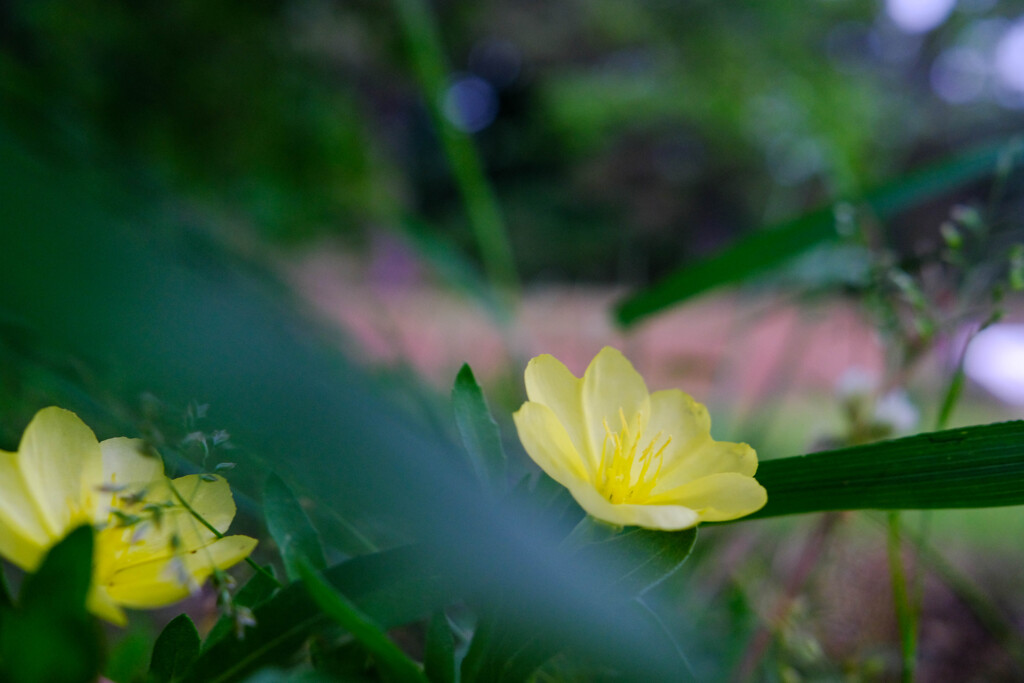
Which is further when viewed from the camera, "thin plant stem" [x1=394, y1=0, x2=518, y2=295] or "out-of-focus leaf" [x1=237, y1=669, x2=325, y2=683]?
"thin plant stem" [x1=394, y1=0, x2=518, y2=295]

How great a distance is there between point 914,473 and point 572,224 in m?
4.61

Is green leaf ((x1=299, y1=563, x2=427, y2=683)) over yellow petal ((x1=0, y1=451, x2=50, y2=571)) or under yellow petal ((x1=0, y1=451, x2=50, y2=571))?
under

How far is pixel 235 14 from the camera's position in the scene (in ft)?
5.85

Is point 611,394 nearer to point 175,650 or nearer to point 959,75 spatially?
point 175,650

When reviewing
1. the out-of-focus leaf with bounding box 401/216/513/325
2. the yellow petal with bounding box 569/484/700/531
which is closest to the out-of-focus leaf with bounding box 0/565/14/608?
the yellow petal with bounding box 569/484/700/531

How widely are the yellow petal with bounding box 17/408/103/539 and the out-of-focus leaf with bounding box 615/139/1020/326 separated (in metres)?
0.34

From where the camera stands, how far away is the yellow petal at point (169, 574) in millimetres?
117

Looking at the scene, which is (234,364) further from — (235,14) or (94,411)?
(235,14)

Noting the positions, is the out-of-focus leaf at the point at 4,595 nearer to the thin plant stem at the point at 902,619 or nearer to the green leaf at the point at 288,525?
the green leaf at the point at 288,525

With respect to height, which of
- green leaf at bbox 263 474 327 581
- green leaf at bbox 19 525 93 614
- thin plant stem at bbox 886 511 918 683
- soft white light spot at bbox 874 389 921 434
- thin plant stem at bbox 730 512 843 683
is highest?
green leaf at bbox 19 525 93 614

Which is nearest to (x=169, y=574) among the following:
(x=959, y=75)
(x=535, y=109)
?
(x=959, y=75)

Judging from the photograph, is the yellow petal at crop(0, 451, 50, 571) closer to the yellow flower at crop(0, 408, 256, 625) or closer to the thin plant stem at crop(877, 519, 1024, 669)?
the yellow flower at crop(0, 408, 256, 625)

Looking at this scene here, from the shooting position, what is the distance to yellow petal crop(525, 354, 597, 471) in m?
0.15

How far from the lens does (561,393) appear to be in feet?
0.53
